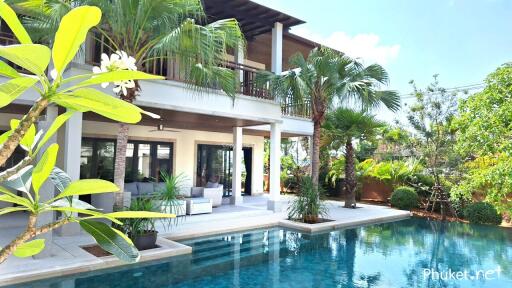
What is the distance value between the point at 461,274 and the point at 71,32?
937 centimetres

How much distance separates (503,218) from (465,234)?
3.88m

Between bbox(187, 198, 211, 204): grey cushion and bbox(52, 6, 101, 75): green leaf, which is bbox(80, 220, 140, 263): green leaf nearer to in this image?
bbox(52, 6, 101, 75): green leaf

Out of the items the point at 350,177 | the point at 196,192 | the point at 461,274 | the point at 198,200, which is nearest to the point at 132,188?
the point at 196,192

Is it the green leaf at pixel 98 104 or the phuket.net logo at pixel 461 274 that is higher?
the green leaf at pixel 98 104

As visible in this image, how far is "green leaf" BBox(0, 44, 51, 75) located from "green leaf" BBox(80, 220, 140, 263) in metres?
0.54

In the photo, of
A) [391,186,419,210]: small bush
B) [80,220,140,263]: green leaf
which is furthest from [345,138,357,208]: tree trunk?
[80,220,140,263]: green leaf

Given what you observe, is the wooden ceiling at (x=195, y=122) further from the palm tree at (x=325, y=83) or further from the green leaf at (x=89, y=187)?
the green leaf at (x=89, y=187)

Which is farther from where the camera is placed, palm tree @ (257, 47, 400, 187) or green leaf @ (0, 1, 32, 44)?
palm tree @ (257, 47, 400, 187)

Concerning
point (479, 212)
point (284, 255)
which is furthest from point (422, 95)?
point (284, 255)

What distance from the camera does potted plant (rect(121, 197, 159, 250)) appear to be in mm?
8172

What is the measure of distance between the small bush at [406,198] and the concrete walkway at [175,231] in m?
1.23

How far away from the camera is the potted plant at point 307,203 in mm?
12461

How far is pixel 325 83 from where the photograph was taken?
12906mm

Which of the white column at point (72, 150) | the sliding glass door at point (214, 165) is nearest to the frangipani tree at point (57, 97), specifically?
the white column at point (72, 150)
